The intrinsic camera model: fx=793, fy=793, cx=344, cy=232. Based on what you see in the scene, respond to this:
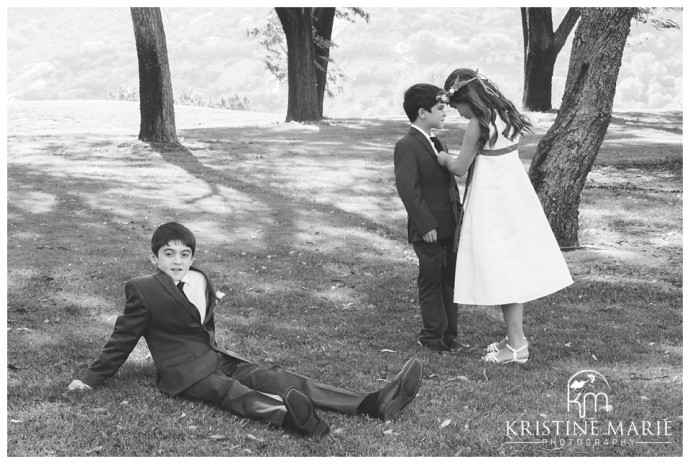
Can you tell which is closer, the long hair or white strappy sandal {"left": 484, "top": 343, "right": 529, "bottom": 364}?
the long hair

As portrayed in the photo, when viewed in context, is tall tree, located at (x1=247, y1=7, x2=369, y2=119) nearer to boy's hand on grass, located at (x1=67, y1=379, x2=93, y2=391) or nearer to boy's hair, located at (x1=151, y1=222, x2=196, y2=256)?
boy's hair, located at (x1=151, y1=222, x2=196, y2=256)

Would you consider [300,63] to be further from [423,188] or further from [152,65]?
[423,188]

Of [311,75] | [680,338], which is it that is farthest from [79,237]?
[311,75]

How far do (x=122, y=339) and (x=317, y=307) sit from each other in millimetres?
2548

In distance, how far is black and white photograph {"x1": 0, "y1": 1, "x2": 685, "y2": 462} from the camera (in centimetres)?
436

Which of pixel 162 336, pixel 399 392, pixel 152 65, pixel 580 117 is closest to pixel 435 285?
pixel 399 392

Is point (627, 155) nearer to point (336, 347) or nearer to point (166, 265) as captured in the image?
point (336, 347)

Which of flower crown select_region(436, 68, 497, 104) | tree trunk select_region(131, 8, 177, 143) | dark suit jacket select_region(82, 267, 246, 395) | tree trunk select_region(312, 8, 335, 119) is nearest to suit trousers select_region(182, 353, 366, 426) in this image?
dark suit jacket select_region(82, 267, 246, 395)

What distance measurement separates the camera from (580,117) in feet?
28.7

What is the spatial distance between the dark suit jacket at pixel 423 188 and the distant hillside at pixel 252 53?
50.5 m

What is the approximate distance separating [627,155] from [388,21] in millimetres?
72837

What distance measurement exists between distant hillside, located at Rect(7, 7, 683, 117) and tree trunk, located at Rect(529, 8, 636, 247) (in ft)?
153

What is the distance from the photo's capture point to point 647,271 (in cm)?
804

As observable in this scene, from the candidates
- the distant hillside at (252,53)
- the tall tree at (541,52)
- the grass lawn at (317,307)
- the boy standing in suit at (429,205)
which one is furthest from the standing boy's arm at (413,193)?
the distant hillside at (252,53)
